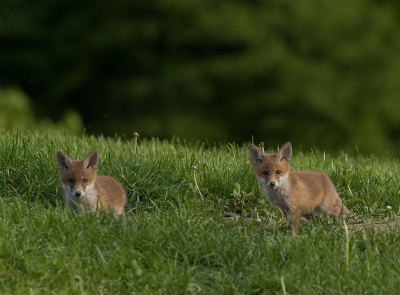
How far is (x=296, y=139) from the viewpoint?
2173 cm

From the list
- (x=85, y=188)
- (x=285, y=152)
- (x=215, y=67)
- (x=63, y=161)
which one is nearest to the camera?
(x=85, y=188)

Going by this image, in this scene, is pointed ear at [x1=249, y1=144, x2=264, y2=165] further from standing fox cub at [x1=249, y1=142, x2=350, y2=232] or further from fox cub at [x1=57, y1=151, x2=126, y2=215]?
fox cub at [x1=57, y1=151, x2=126, y2=215]

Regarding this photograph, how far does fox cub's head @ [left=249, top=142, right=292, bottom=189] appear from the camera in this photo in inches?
285

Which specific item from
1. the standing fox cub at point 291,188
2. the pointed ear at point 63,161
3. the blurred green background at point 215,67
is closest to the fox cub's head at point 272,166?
the standing fox cub at point 291,188

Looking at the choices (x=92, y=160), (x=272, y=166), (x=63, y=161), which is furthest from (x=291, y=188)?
(x=63, y=161)

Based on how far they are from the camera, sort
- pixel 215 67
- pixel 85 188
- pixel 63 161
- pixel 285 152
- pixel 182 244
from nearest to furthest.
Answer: pixel 182 244, pixel 85 188, pixel 63 161, pixel 285 152, pixel 215 67

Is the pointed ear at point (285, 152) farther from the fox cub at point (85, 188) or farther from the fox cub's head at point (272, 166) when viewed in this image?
the fox cub at point (85, 188)

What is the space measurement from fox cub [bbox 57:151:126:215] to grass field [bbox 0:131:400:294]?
0.21m

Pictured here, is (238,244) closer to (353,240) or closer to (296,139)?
(353,240)

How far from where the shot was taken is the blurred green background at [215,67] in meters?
22.2

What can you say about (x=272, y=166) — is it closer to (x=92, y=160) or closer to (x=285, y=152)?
(x=285, y=152)

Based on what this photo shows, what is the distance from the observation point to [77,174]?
23.4 ft

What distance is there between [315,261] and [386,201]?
2263 mm

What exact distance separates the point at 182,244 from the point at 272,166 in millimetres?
1376
